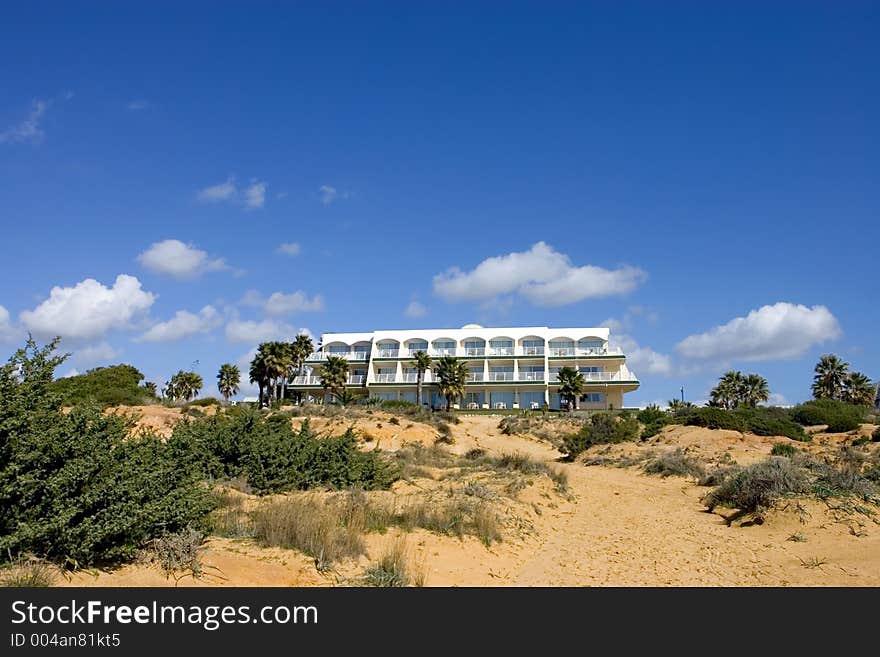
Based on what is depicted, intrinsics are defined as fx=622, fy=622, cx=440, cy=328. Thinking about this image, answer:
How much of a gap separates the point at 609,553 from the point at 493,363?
68287mm

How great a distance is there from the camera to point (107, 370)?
5106cm

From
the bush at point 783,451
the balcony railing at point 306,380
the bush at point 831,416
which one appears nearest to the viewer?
the bush at point 783,451

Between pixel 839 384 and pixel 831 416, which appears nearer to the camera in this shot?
pixel 831 416

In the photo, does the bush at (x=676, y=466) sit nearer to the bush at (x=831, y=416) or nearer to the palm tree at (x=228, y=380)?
A: the bush at (x=831, y=416)

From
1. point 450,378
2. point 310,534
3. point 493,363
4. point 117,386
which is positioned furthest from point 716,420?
point 493,363

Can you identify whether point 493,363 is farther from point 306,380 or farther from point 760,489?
point 760,489

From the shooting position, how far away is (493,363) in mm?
→ 79938

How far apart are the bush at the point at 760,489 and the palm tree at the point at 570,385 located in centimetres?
5153

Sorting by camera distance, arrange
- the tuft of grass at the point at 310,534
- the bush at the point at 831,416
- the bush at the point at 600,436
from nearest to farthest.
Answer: the tuft of grass at the point at 310,534
the bush at the point at 831,416
the bush at the point at 600,436

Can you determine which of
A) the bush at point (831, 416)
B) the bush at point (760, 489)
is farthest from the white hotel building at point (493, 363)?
A: the bush at point (760, 489)

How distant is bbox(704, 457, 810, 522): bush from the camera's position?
554 inches

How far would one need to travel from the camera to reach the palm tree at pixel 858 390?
67.2m
